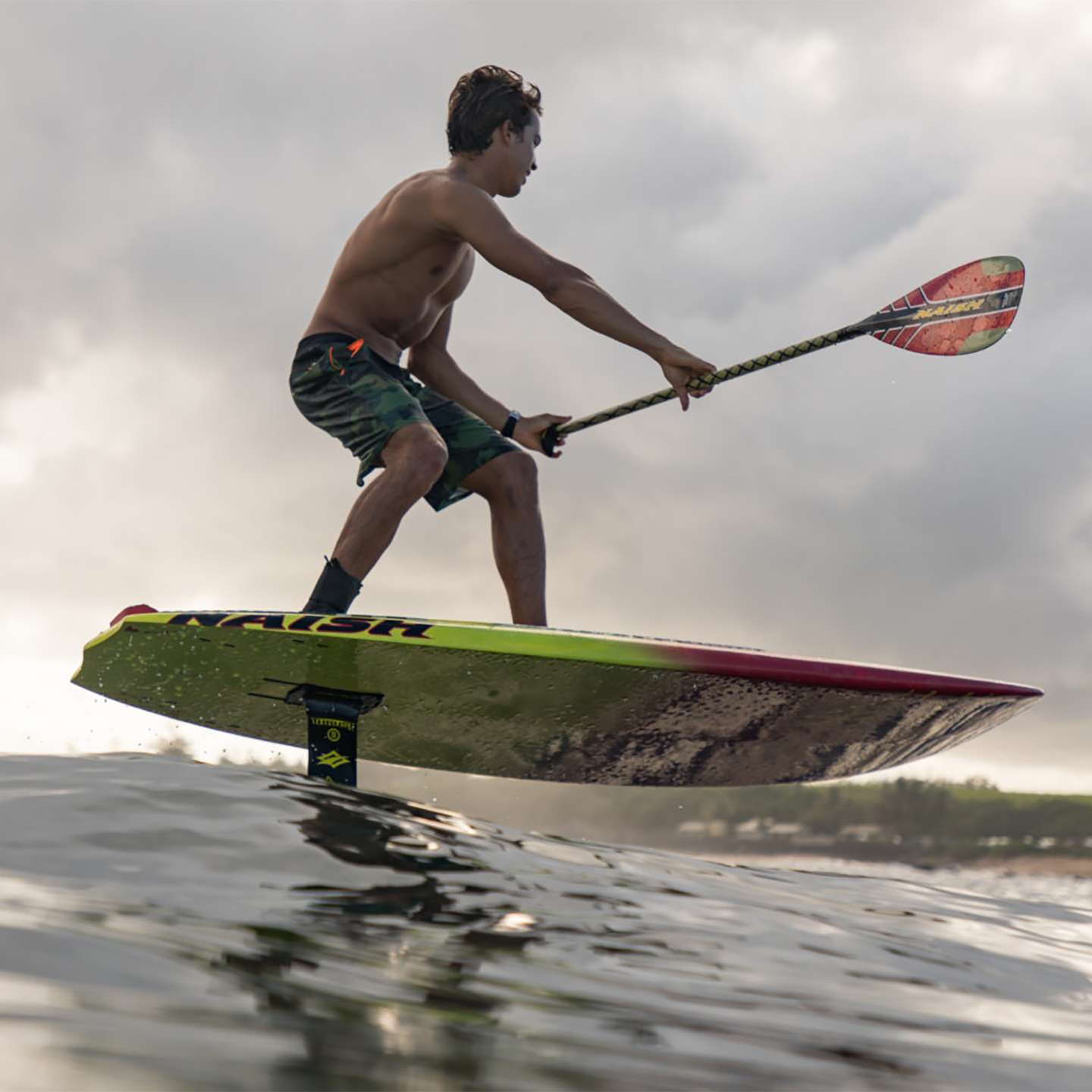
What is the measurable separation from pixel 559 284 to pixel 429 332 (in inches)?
34.5

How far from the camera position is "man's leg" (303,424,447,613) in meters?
3.91

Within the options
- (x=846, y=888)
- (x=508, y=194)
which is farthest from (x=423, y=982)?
(x=508, y=194)

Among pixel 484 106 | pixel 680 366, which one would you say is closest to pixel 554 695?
pixel 680 366

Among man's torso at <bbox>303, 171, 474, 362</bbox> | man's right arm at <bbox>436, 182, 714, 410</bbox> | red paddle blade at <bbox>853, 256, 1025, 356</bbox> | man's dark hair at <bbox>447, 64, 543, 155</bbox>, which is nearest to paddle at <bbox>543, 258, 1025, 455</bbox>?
red paddle blade at <bbox>853, 256, 1025, 356</bbox>

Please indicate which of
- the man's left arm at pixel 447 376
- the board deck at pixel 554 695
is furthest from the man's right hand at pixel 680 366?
the man's left arm at pixel 447 376

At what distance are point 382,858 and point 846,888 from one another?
1.55 meters

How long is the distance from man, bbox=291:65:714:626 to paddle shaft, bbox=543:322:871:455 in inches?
2.3

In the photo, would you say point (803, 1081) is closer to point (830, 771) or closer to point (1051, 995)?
point (1051, 995)

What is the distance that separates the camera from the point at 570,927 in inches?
75.8

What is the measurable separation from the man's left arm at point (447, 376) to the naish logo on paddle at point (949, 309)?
1.65 metres

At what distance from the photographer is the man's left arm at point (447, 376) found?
473cm

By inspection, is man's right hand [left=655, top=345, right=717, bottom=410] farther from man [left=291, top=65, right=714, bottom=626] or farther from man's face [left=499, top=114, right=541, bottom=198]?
man's face [left=499, top=114, right=541, bottom=198]

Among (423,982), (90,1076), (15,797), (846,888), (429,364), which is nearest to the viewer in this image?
(90,1076)

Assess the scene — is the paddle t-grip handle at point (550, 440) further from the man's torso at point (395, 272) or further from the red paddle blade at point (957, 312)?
the red paddle blade at point (957, 312)
